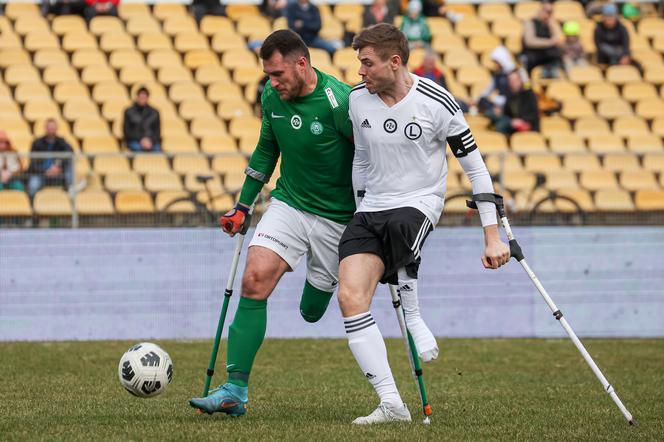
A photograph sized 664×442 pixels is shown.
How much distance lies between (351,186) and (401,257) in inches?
30.4

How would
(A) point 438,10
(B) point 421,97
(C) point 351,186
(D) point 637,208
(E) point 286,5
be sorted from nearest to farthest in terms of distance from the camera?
(B) point 421,97 → (C) point 351,186 → (D) point 637,208 → (E) point 286,5 → (A) point 438,10

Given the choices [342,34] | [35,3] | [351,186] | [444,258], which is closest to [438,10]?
[342,34]

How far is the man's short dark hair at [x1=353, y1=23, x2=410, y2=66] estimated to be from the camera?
696 centimetres

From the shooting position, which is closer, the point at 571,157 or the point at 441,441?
the point at 441,441

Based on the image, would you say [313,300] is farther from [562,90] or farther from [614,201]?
[562,90]

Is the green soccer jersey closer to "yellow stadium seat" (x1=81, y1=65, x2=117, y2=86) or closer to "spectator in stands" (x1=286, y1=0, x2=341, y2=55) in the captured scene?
"yellow stadium seat" (x1=81, y1=65, x2=117, y2=86)

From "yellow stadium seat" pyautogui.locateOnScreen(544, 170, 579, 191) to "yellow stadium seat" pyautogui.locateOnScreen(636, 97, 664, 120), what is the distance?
5.14 meters

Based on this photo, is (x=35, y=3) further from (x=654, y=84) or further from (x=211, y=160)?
(x=654, y=84)

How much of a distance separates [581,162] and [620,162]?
50 cm

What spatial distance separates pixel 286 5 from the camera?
2003cm

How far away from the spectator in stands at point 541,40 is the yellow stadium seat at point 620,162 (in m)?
6.00

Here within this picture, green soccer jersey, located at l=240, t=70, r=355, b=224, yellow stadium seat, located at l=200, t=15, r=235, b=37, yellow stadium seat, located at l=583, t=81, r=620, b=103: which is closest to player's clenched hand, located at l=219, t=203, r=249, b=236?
green soccer jersey, located at l=240, t=70, r=355, b=224

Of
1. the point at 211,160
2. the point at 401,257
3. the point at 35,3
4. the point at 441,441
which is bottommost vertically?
the point at 35,3

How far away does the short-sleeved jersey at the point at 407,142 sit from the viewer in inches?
277
